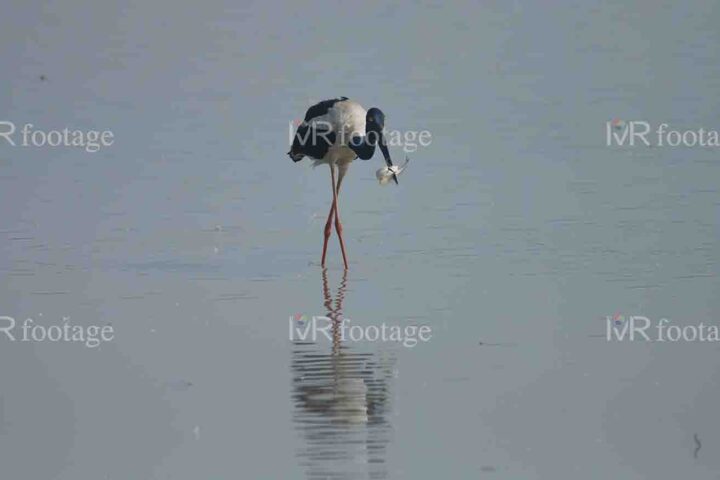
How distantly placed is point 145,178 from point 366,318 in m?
6.34

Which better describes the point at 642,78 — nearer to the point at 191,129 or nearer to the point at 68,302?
the point at 191,129

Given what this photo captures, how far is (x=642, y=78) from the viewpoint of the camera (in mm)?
22234

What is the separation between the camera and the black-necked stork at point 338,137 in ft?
48.5

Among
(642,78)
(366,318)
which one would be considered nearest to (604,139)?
(642,78)

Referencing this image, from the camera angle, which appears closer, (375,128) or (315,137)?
(375,128)

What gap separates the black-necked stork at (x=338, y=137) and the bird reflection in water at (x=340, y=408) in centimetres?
325

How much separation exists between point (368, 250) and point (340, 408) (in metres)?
5.08

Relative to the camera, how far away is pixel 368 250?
1462 centimetres

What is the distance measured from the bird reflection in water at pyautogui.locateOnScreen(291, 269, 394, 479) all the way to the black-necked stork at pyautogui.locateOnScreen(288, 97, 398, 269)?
3.25 meters
